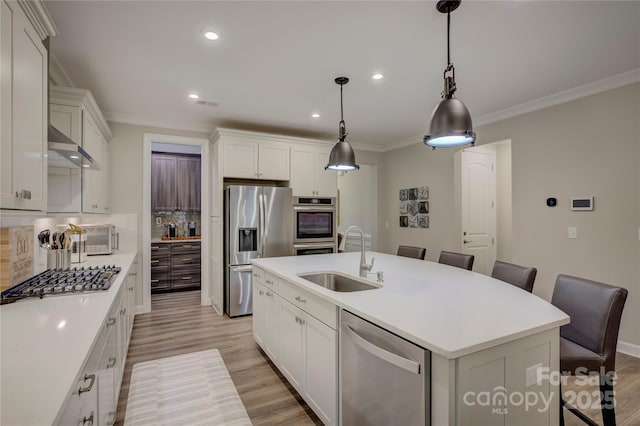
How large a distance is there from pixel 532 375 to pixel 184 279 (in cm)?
559

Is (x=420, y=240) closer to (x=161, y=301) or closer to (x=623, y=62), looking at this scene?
(x=623, y=62)

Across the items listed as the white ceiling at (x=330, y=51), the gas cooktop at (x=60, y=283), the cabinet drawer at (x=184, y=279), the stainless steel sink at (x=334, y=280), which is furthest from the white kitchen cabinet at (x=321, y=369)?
the cabinet drawer at (x=184, y=279)

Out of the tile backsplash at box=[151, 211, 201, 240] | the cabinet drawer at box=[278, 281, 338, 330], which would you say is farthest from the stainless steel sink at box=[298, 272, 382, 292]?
the tile backsplash at box=[151, 211, 201, 240]

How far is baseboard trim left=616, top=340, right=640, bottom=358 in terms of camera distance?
9.69ft

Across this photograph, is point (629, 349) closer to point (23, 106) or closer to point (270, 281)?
point (270, 281)

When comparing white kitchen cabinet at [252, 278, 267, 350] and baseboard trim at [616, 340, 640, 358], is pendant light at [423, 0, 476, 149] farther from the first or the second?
baseboard trim at [616, 340, 640, 358]

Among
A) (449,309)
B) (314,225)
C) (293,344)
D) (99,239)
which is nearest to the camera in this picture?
(449,309)

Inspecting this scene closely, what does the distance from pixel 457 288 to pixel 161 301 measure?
15.4ft

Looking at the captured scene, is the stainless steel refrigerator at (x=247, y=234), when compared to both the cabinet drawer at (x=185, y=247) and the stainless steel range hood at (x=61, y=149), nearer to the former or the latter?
the cabinet drawer at (x=185, y=247)

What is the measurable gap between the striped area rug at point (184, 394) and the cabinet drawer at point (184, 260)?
2971mm

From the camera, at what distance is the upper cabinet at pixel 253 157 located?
4270 millimetres

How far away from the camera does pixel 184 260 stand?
576 centimetres

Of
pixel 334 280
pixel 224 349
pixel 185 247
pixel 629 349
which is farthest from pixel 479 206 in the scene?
pixel 185 247

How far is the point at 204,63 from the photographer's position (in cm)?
268
